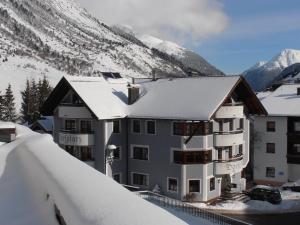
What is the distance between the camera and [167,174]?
3788cm

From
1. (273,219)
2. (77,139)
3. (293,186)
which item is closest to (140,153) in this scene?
(77,139)

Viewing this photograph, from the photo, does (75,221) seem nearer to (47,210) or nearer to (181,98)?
(47,210)

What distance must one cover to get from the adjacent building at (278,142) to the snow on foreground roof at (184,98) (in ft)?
37.8

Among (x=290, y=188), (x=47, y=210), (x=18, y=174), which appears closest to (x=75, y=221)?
(x=47, y=210)

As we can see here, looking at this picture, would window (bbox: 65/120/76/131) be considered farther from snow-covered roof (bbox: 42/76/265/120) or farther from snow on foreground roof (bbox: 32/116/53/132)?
snow on foreground roof (bbox: 32/116/53/132)

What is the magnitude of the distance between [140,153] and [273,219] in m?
12.2

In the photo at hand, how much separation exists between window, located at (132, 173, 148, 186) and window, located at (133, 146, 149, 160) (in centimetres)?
148

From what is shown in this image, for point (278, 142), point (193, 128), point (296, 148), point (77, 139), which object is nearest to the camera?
point (193, 128)

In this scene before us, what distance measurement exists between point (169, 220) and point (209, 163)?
1330 inches

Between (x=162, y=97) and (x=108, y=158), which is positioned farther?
(x=162, y=97)

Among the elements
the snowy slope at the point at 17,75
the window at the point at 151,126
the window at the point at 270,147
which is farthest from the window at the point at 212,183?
the snowy slope at the point at 17,75

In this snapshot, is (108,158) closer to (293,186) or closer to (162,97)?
(162,97)

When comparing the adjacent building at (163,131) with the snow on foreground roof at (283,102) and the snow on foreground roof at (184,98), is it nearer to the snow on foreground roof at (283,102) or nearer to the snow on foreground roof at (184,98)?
the snow on foreground roof at (184,98)

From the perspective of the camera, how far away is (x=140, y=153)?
131 feet
